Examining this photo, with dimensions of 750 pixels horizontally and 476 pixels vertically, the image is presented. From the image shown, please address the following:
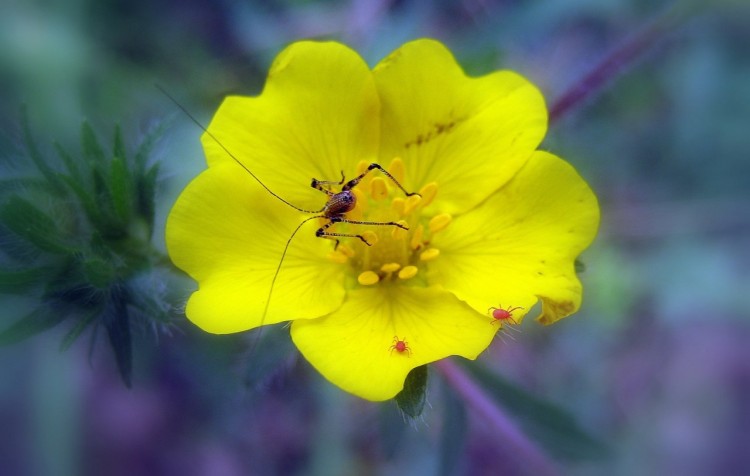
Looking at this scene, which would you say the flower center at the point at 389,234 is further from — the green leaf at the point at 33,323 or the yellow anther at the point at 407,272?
the green leaf at the point at 33,323

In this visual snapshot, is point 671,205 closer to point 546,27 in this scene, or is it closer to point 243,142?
point 546,27

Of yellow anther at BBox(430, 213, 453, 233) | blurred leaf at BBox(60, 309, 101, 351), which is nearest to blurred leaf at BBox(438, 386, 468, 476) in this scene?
yellow anther at BBox(430, 213, 453, 233)

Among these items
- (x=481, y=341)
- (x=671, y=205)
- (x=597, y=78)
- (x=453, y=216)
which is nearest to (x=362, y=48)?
(x=597, y=78)

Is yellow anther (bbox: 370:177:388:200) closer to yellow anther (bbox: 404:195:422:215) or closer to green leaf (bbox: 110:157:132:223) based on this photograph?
yellow anther (bbox: 404:195:422:215)

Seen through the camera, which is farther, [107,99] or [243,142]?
[107,99]

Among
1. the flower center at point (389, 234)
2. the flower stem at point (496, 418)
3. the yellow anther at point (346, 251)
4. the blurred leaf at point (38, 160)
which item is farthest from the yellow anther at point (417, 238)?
the blurred leaf at point (38, 160)

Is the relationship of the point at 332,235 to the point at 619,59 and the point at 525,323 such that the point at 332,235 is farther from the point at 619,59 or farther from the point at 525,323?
the point at 525,323

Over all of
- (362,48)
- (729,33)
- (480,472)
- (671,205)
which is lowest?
(480,472)
